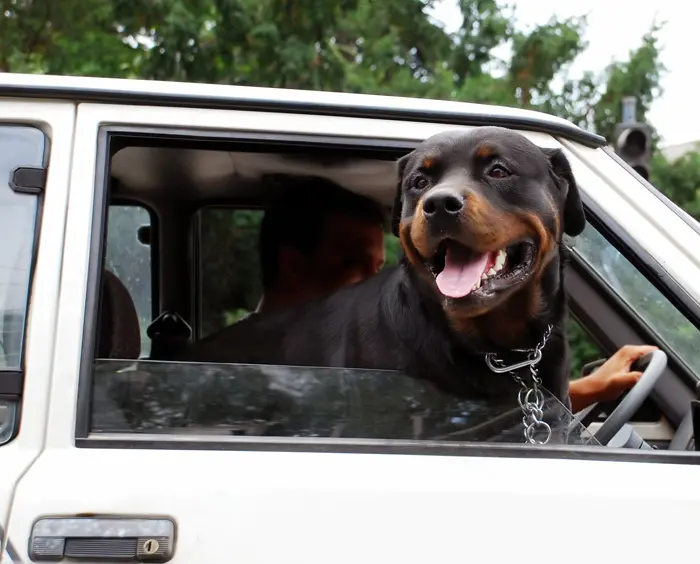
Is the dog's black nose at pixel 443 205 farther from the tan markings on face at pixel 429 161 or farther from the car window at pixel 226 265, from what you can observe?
the car window at pixel 226 265

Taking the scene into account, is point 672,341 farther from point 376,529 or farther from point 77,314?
point 77,314

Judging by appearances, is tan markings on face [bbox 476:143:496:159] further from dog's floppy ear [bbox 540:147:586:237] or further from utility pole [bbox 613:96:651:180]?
utility pole [bbox 613:96:651:180]

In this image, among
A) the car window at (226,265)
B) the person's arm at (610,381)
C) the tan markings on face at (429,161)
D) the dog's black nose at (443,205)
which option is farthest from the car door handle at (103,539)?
the car window at (226,265)

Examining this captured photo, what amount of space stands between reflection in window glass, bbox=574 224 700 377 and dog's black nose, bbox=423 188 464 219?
0.33 meters

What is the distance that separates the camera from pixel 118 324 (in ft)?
8.01

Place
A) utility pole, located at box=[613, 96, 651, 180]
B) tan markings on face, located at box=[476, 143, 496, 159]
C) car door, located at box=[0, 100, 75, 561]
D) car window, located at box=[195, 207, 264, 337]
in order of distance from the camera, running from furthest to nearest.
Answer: car window, located at box=[195, 207, 264, 337] → utility pole, located at box=[613, 96, 651, 180] → tan markings on face, located at box=[476, 143, 496, 159] → car door, located at box=[0, 100, 75, 561]

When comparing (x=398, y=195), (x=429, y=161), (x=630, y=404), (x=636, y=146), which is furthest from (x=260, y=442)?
(x=636, y=146)

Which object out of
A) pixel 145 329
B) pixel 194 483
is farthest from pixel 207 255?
pixel 194 483

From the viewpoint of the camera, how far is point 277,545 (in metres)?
1.51

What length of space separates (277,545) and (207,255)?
228 cm

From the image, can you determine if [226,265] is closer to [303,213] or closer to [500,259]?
[303,213]

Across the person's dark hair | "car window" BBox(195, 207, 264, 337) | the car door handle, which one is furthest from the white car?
"car window" BBox(195, 207, 264, 337)

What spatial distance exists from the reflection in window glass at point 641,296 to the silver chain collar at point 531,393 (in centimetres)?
26

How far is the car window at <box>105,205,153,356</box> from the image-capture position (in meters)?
3.16
